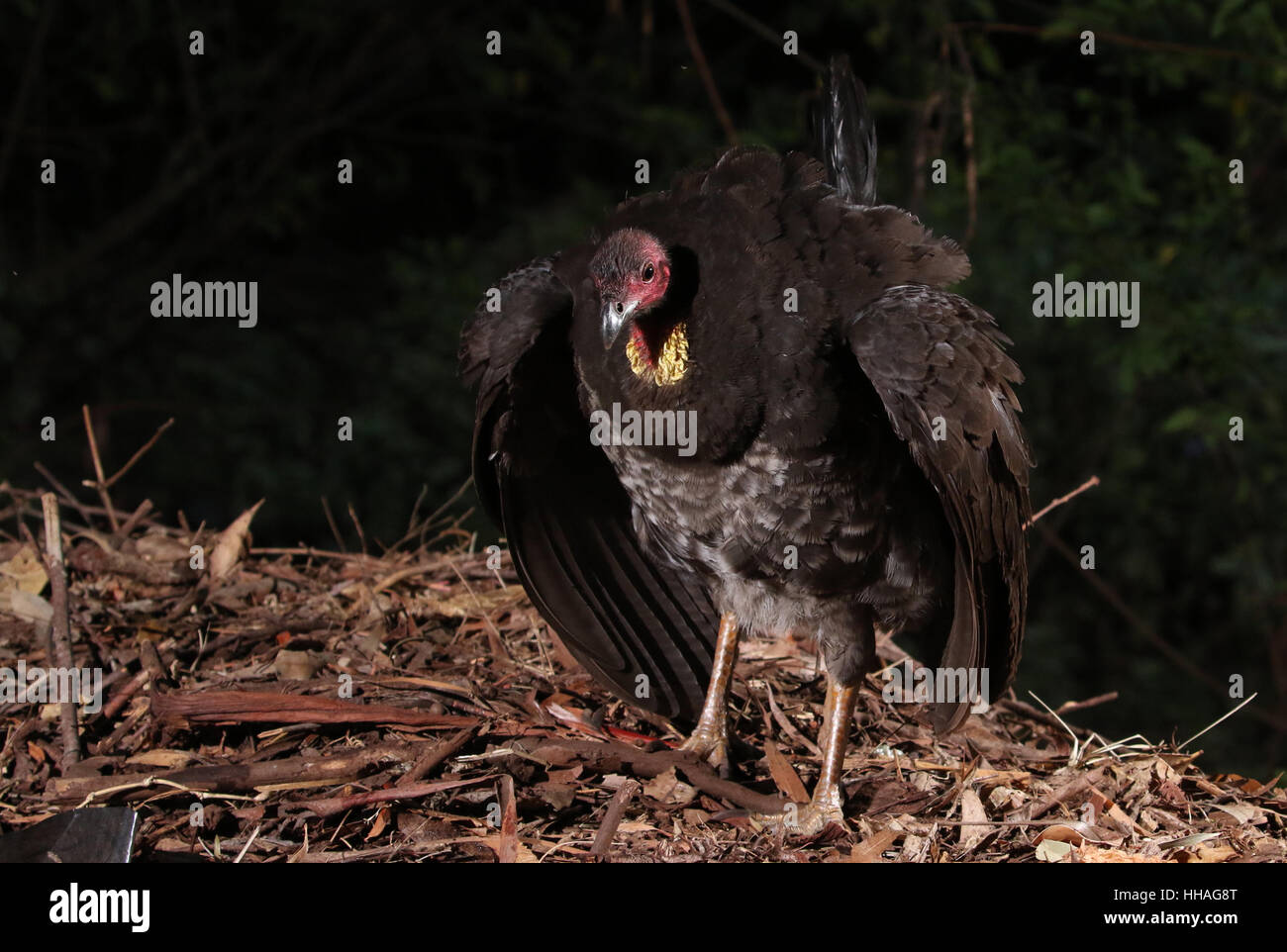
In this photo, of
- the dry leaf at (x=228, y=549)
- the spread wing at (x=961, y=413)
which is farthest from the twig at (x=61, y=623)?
the spread wing at (x=961, y=413)

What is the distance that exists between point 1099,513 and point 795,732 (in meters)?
3.52

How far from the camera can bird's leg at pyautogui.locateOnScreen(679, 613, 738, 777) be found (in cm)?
318

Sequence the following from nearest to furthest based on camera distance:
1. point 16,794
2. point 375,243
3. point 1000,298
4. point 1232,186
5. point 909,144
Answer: point 16,794 < point 1232,186 < point 909,144 < point 1000,298 < point 375,243

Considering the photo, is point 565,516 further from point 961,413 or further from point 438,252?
point 438,252

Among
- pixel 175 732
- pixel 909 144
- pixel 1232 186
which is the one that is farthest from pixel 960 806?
pixel 909 144

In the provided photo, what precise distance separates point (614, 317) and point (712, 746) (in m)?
1.09

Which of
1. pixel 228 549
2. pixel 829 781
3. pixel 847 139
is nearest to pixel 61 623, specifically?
Answer: pixel 228 549

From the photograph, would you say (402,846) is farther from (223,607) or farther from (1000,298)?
(1000,298)

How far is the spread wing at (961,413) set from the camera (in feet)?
8.61

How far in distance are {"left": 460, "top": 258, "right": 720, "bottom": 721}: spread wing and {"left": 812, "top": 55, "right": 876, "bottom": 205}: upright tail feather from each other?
0.82 meters

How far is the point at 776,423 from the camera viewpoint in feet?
9.29

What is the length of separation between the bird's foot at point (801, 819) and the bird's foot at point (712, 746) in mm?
245

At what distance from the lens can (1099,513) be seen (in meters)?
6.32

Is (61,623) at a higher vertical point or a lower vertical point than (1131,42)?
lower
